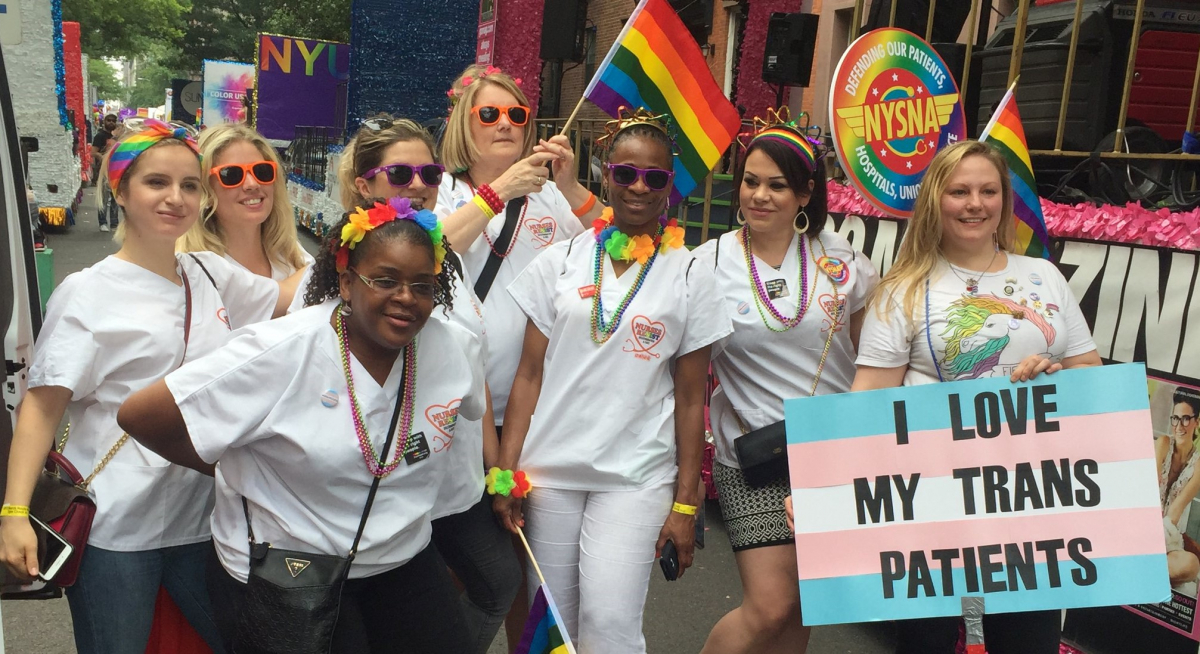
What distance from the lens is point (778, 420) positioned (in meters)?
3.15

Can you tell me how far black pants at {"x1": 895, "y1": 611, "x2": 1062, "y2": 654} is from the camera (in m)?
2.79

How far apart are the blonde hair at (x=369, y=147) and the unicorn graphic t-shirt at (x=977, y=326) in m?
1.64

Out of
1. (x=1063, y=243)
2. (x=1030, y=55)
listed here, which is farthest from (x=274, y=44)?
(x=1063, y=243)

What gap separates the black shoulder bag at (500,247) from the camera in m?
3.37

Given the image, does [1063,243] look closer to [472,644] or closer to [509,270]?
[509,270]

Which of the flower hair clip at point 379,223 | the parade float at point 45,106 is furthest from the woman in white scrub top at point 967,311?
the parade float at point 45,106

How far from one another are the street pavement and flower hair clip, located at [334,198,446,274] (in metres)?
2.31

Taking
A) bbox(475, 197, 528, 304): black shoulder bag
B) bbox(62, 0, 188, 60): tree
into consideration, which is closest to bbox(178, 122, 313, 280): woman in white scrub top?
bbox(475, 197, 528, 304): black shoulder bag

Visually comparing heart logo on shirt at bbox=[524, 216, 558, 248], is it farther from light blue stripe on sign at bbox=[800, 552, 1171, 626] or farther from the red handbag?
the red handbag

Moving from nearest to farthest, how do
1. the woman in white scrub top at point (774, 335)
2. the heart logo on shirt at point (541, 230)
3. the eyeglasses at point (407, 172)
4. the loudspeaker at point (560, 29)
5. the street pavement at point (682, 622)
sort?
the woman in white scrub top at point (774, 335) → the eyeglasses at point (407, 172) → the heart logo on shirt at point (541, 230) → the street pavement at point (682, 622) → the loudspeaker at point (560, 29)

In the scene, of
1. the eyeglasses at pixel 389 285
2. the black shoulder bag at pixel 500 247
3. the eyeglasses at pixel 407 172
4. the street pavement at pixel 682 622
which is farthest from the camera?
the street pavement at pixel 682 622

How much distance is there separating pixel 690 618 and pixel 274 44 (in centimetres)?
1840

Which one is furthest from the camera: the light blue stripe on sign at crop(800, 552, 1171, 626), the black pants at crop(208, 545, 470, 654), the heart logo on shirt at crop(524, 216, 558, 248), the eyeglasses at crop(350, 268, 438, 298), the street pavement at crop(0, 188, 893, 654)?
the street pavement at crop(0, 188, 893, 654)

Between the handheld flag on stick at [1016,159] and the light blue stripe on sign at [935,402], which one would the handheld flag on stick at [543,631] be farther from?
the handheld flag on stick at [1016,159]
